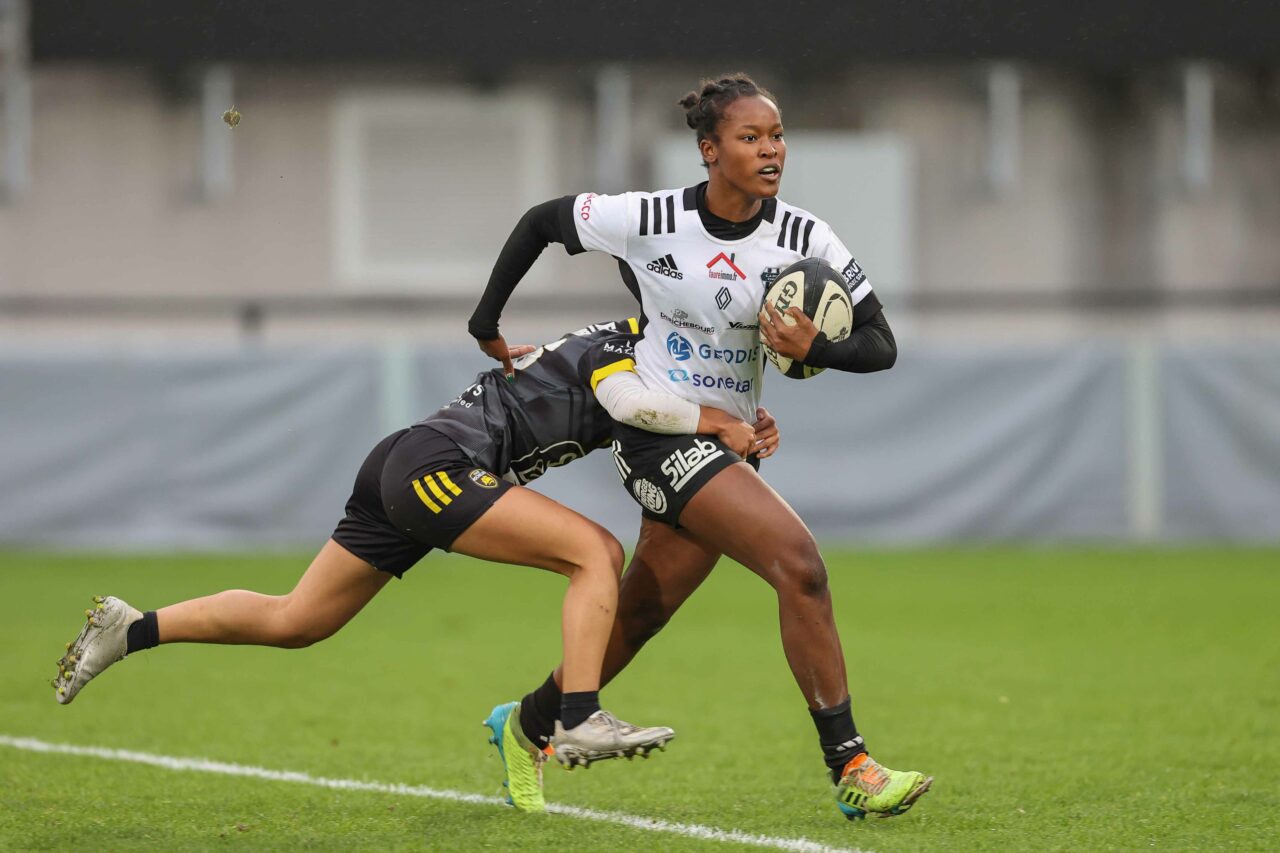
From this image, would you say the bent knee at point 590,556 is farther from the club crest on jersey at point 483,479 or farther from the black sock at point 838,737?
the black sock at point 838,737

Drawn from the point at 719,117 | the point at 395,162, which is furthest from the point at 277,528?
the point at 719,117

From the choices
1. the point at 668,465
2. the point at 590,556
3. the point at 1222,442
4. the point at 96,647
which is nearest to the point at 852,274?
the point at 668,465

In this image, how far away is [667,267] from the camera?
5.90 meters

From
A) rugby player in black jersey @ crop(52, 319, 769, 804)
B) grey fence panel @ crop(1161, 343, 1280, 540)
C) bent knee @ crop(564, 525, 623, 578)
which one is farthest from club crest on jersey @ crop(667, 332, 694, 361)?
grey fence panel @ crop(1161, 343, 1280, 540)

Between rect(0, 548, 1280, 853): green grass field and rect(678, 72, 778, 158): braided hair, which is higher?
rect(678, 72, 778, 158): braided hair

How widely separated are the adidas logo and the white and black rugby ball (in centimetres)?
31

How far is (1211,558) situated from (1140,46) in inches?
230

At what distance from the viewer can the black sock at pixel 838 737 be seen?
18.9 feet

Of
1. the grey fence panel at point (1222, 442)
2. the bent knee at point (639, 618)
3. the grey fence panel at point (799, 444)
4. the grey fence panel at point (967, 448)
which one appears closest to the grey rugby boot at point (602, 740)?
the bent knee at point (639, 618)

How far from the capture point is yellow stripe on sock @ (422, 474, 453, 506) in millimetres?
5875

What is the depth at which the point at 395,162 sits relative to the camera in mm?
18094

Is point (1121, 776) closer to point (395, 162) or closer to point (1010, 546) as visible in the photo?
point (1010, 546)

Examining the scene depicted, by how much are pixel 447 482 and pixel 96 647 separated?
136 cm

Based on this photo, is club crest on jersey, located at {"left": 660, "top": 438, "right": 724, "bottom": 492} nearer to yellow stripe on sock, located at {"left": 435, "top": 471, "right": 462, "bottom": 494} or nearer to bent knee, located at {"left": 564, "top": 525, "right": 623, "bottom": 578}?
bent knee, located at {"left": 564, "top": 525, "right": 623, "bottom": 578}
